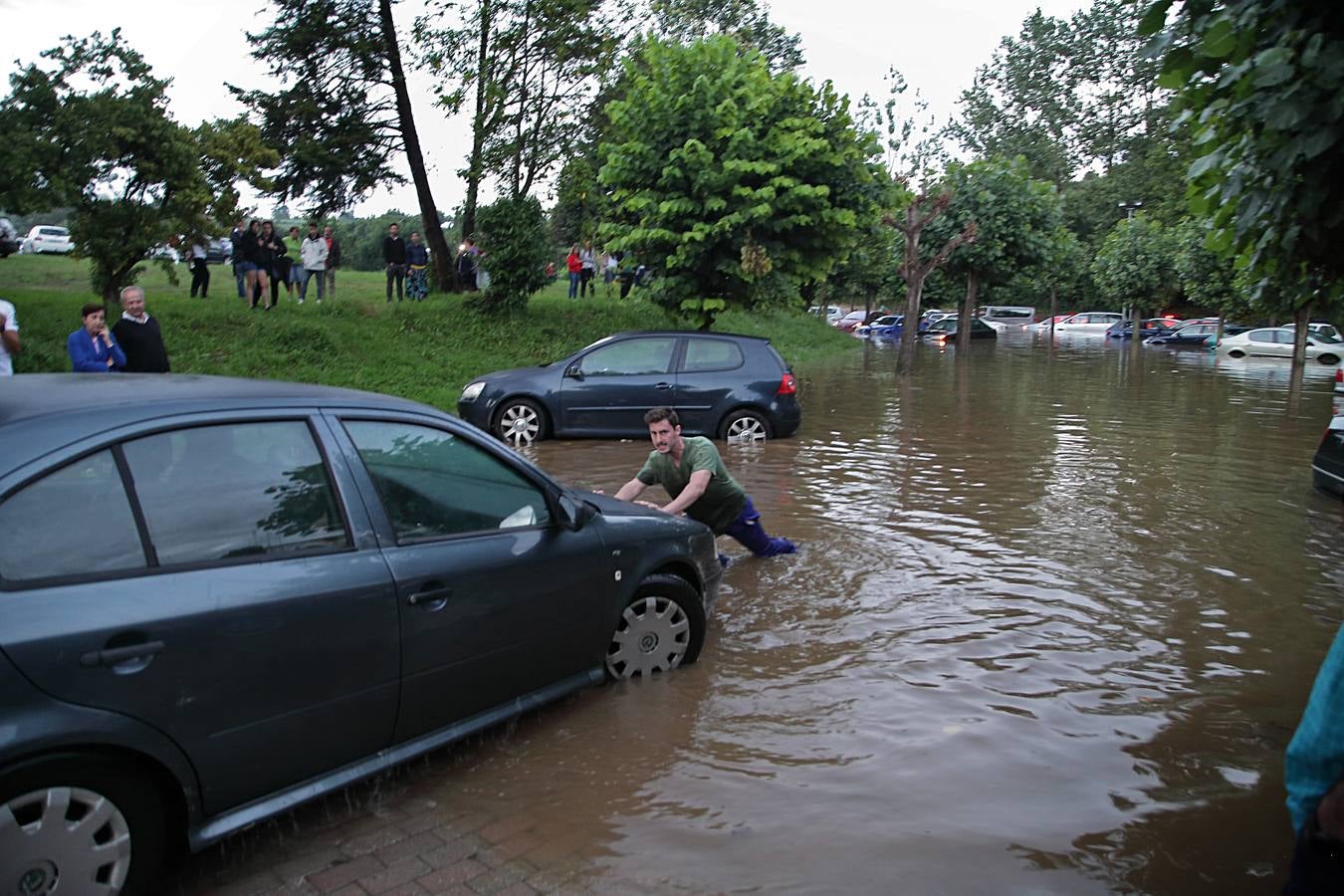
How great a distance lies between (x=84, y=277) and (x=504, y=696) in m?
22.5

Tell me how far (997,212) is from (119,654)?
1472 inches

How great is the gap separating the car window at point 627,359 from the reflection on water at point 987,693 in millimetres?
1931

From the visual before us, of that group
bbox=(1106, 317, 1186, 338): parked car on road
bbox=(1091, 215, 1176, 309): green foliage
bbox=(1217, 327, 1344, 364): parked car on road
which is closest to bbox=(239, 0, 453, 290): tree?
bbox=(1217, 327, 1344, 364): parked car on road

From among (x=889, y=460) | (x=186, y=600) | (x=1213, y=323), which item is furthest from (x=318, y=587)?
(x=1213, y=323)

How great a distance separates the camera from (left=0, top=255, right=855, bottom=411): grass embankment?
661 inches

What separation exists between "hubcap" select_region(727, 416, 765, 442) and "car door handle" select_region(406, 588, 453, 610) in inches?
405

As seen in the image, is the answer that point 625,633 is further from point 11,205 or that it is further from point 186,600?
point 11,205

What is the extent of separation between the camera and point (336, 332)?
19453 mm

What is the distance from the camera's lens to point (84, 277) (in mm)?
23328

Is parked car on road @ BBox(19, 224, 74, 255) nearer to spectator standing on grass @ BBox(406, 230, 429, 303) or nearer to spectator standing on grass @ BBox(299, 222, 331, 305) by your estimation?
spectator standing on grass @ BBox(406, 230, 429, 303)

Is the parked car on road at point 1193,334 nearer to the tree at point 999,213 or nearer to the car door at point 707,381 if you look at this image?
the tree at point 999,213

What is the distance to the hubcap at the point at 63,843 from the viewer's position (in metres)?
2.97

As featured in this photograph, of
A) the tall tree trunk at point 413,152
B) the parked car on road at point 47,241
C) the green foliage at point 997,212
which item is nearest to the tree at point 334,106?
the tall tree trunk at point 413,152

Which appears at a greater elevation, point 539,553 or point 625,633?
point 539,553
